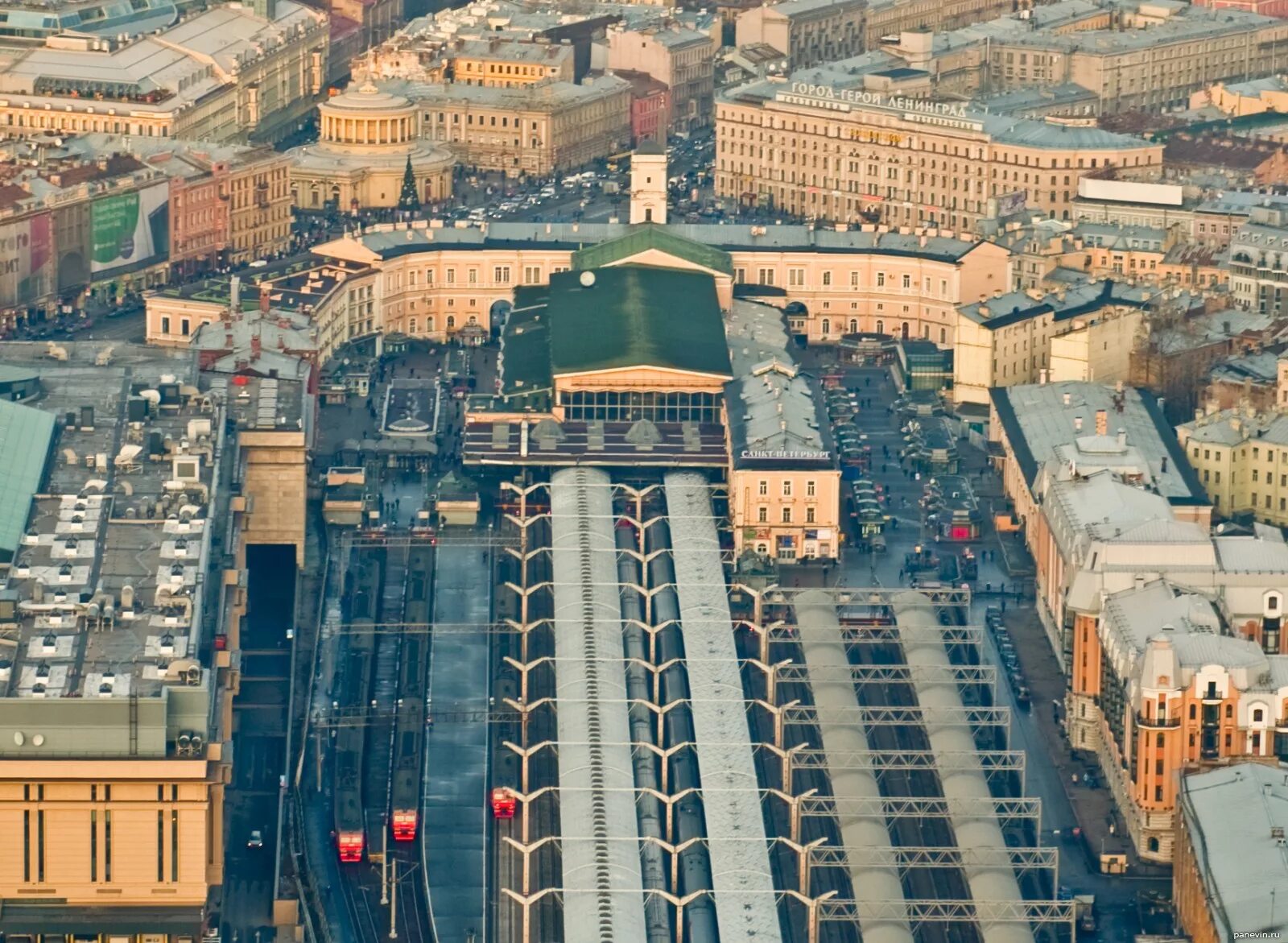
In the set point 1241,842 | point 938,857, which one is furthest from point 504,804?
point 1241,842

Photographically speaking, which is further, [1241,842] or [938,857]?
[938,857]

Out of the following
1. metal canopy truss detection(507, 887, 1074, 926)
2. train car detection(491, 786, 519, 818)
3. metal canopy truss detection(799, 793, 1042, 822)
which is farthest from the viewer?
train car detection(491, 786, 519, 818)

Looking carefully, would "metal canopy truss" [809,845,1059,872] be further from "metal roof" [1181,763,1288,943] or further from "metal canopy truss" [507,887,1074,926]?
"metal roof" [1181,763,1288,943]

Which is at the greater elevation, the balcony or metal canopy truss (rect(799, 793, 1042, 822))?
the balcony

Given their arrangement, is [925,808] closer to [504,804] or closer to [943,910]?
[943,910]

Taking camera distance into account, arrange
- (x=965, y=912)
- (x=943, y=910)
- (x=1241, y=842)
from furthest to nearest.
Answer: (x=943, y=910), (x=965, y=912), (x=1241, y=842)

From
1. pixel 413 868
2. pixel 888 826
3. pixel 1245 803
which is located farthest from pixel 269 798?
pixel 1245 803

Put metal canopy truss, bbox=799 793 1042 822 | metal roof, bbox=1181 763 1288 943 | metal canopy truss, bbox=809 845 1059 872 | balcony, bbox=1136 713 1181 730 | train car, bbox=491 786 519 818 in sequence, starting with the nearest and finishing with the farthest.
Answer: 1. metal roof, bbox=1181 763 1288 943
2. metal canopy truss, bbox=809 845 1059 872
3. metal canopy truss, bbox=799 793 1042 822
4. balcony, bbox=1136 713 1181 730
5. train car, bbox=491 786 519 818

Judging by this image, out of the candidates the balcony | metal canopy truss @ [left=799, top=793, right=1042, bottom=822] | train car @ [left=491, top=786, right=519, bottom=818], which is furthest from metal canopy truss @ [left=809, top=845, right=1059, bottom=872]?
train car @ [left=491, top=786, right=519, bottom=818]
